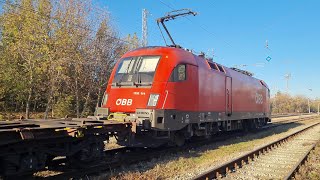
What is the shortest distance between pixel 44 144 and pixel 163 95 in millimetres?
4828

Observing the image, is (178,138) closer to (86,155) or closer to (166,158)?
(166,158)

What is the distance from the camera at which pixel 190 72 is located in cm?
1267

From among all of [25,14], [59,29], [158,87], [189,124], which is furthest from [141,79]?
[25,14]

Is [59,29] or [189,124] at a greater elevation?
[59,29]

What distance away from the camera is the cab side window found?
11.8 meters

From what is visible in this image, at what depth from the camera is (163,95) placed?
36.8ft

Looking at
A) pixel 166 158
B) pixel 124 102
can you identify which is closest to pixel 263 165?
pixel 166 158

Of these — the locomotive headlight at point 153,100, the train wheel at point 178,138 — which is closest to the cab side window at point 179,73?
the locomotive headlight at point 153,100

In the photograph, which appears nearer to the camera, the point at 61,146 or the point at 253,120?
the point at 61,146

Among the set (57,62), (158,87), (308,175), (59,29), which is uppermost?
(59,29)

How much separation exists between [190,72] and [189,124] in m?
2.03

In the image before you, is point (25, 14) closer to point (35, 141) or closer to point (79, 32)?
point (79, 32)

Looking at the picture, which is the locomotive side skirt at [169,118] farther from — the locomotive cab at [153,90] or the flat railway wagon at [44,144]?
the flat railway wagon at [44,144]

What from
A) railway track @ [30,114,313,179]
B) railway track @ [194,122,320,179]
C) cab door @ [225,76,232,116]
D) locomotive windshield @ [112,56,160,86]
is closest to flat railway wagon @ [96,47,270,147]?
locomotive windshield @ [112,56,160,86]
